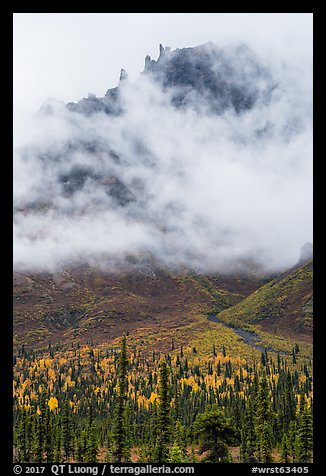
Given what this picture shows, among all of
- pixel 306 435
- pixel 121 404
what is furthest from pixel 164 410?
pixel 306 435

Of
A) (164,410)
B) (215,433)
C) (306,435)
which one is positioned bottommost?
(306,435)

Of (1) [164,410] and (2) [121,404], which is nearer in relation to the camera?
(1) [164,410]

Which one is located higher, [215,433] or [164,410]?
[215,433]

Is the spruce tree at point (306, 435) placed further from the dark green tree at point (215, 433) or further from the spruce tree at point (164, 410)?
the dark green tree at point (215, 433)

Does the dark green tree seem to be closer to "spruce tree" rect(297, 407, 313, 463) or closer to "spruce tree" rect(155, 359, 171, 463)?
"spruce tree" rect(155, 359, 171, 463)

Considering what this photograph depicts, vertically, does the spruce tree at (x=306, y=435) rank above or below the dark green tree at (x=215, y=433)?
below

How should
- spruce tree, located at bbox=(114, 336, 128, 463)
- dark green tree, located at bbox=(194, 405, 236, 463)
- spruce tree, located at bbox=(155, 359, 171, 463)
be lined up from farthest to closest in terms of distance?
1. spruce tree, located at bbox=(114, 336, 128, 463)
2. spruce tree, located at bbox=(155, 359, 171, 463)
3. dark green tree, located at bbox=(194, 405, 236, 463)

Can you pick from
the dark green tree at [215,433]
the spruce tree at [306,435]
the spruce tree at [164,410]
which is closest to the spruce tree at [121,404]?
the spruce tree at [164,410]

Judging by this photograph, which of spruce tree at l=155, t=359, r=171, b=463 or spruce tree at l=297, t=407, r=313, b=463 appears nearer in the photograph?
spruce tree at l=155, t=359, r=171, b=463

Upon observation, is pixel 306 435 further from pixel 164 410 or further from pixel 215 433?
pixel 215 433

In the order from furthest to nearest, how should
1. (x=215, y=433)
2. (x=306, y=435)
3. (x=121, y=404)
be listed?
(x=306, y=435) < (x=121, y=404) < (x=215, y=433)

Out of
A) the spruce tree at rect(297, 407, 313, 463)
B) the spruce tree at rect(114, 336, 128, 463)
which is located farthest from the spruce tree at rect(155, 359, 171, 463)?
the spruce tree at rect(297, 407, 313, 463)
